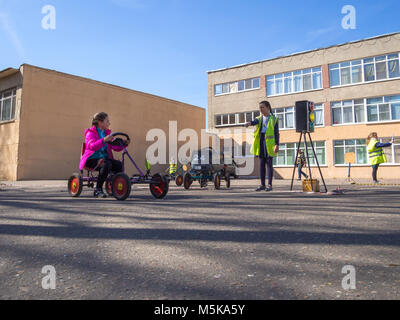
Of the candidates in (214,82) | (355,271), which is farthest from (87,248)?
(214,82)

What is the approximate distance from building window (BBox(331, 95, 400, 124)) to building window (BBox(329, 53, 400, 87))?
4.67 feet

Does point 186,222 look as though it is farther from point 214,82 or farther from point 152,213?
point 214,82

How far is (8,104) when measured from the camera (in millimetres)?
21516

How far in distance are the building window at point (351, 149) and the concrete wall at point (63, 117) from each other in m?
14.9

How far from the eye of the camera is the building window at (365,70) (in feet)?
71.3

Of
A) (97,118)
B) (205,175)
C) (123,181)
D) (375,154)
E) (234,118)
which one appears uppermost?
(234,118)

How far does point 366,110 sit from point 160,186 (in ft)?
66.5

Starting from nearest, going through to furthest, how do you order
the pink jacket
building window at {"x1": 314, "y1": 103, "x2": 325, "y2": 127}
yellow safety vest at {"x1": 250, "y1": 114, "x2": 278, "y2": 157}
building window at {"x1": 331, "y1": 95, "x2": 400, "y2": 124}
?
the pink jacket, yellow safety vest at {"x1": 250, "y1": 114, "x2": 278, "y2": 157}, building window at {"x1": 331, "y1": 95, "x2": 400, "y2": 124}, building window at {"x1": 314, "y1": 103, "x2": 325, "y2": 127}

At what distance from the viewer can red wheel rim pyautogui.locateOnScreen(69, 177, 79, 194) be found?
6.88m

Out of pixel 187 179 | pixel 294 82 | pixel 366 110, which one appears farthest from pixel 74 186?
pixel 294 82

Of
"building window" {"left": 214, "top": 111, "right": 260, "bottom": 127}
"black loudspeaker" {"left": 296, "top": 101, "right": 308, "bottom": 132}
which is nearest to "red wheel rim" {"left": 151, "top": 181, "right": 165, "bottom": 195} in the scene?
"black loudspeaker" {"left": 296, "top": 101, "right": 308, "bottom": 132}

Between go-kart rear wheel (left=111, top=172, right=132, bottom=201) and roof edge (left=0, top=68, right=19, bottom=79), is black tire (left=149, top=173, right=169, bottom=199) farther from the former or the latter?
roof edge (left=0, top=68, right=19, bottom=79)

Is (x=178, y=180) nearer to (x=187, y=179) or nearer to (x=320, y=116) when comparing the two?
(x=187, y=179)
